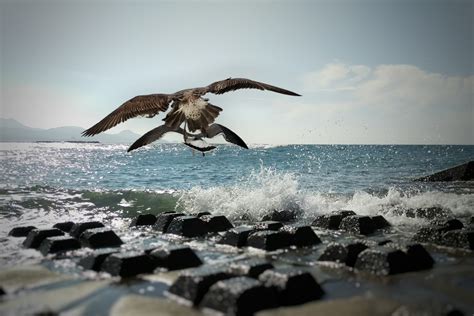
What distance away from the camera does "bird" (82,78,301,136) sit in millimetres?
4637

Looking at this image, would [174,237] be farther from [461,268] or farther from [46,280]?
[461,268]

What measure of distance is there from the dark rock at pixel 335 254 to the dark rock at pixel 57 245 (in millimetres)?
4070

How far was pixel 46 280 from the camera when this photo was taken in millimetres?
5238

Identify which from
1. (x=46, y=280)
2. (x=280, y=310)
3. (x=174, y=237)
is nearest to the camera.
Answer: (x=280, y=310)

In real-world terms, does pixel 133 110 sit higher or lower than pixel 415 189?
higher

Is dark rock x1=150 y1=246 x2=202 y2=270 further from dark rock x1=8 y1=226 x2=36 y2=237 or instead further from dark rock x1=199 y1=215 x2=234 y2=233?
dark rock x1=8 y1=226 x2=36 y2=237

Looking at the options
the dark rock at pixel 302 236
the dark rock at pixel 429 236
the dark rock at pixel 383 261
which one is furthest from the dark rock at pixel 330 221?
the dark rock at pixel 383 261

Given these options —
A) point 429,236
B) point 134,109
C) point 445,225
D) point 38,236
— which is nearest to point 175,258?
point 134,109

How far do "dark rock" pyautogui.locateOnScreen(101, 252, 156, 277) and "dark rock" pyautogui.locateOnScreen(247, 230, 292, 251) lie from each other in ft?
6.25

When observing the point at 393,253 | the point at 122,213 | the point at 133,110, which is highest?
the point at 133,110

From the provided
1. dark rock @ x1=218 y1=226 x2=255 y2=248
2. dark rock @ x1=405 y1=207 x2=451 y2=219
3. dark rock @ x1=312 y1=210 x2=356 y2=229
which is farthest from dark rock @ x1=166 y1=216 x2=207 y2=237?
dark rock @ x1=405 y1=207 x2=451 y2=219

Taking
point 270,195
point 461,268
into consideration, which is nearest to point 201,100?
point 461,268

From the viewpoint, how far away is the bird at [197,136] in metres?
4.75

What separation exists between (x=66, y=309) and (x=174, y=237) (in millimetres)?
3943
